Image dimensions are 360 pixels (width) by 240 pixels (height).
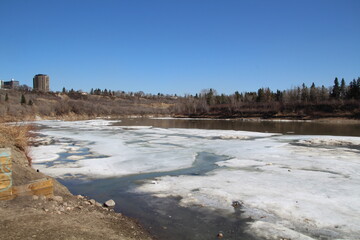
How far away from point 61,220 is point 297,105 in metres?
91.2

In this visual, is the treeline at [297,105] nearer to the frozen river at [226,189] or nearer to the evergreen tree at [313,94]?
the evergreen tree at [313,94]

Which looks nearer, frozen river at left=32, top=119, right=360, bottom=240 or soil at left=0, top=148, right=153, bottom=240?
soil at left=0, top=148, right=153, bottom=240

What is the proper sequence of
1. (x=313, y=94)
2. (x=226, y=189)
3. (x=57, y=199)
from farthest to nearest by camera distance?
(x=313, y=94) < (x=226, y=189) < (x=57, y=199)

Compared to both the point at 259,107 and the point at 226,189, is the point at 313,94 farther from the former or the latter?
the point at 226,189

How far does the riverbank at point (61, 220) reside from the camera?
5.09 m

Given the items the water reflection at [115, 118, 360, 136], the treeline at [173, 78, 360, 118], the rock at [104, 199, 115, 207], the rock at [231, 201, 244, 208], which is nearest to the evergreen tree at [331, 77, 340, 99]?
the treeline at [173, 78, 360, 118]

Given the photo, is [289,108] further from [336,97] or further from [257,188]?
[257,188]

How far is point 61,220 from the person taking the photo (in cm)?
580

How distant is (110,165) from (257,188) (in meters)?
6.89

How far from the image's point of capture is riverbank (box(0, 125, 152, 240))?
16.7 ft

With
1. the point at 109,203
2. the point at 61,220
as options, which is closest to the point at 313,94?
the point at 109,203

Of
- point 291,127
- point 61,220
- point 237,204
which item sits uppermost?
point 61,220

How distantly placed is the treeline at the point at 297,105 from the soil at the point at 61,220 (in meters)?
72.5

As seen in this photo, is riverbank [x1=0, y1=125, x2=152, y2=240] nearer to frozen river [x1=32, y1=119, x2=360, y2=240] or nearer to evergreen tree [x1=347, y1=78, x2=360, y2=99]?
frozen river [x1=32, y1=119, x2=360, y2=240]
